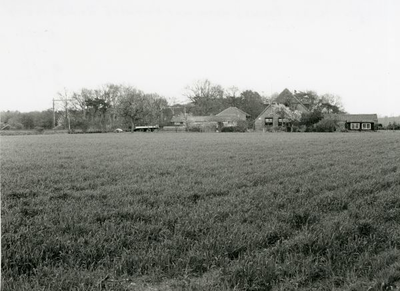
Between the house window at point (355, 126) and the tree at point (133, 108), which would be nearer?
the tree at point (133, 108)

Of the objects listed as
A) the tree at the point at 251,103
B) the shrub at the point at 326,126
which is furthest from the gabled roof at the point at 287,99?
the shrub at the point at 326,126

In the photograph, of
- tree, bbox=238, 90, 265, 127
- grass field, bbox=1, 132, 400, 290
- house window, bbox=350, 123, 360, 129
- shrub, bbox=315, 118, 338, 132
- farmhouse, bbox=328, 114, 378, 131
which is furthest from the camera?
tree, bbox=238, 90, 265, 127

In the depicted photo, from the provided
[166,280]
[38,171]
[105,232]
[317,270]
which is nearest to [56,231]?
[105,232]

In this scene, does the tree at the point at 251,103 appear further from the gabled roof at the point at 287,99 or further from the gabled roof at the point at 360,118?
the gabled roof at the point at 360,118

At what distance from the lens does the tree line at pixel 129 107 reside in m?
72.6

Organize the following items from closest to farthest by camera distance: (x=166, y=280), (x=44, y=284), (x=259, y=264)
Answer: (x=44, y=284)
(x=166, y=280)
(x=259, y=264)

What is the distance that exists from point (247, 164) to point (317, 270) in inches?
402

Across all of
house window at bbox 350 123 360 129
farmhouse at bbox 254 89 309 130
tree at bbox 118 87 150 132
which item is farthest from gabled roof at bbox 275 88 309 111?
tree at bbox 118 87 150 132

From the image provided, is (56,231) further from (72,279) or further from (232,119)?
(232,119)

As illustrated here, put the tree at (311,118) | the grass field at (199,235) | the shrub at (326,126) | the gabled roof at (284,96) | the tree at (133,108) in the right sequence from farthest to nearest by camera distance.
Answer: the gabled roof at (284,96) → the tree at (133,108) → the tree at (311,118) → the shrub at (326,126) → the grass field at (199,235)

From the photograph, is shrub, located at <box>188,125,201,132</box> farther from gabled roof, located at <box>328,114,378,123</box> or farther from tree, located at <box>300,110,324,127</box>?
gabled roof, located at <box>328,114,378,123</box>

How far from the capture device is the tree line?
238ft

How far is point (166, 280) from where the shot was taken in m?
3.89

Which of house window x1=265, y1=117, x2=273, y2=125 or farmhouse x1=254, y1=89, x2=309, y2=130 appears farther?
house window x1=265, y1=117, x2=273, y2=125
